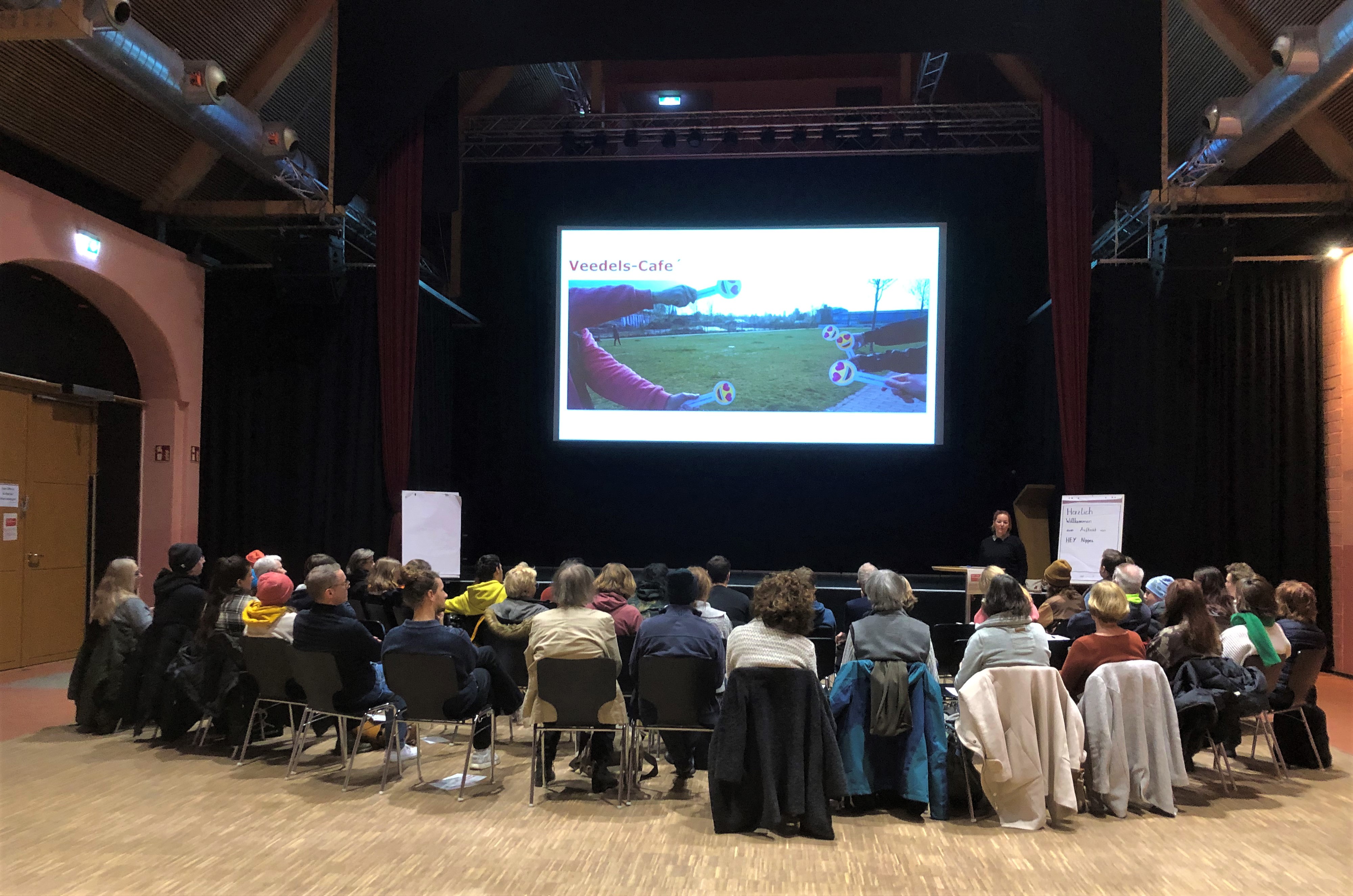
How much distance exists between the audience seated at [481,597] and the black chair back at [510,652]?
1.70ft

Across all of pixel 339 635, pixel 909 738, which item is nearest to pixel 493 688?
pixel 339 635

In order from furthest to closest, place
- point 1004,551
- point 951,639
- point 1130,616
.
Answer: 1. point 1004,551
2. point 951,639
3. point 1130,616

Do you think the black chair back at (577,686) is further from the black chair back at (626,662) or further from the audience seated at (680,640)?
the black chair back at (626,662)

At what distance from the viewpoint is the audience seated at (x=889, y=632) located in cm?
392

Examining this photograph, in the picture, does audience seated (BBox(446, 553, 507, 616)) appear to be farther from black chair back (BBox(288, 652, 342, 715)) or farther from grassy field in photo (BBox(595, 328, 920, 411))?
grassy field in photo (BBox(595, 328, 920, 411))

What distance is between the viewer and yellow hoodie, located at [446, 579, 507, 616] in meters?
5.45

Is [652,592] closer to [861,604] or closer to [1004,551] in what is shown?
[861,604]

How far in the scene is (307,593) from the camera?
522 cm

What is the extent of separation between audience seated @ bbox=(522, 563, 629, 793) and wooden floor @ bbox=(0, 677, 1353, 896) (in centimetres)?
44

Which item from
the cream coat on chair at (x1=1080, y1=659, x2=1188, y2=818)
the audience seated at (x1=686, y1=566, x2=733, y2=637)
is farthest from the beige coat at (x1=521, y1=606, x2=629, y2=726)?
the cream coat on chair at (x1=1080, y1=659, x2=1188, y2=818)

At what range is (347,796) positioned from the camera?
165 inches

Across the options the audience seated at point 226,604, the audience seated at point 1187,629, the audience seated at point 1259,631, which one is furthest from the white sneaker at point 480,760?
the audience seated at point 1259,631

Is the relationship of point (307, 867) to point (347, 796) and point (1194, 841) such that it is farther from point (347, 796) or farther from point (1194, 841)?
point (1194, 841)

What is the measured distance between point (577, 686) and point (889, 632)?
1384mm
